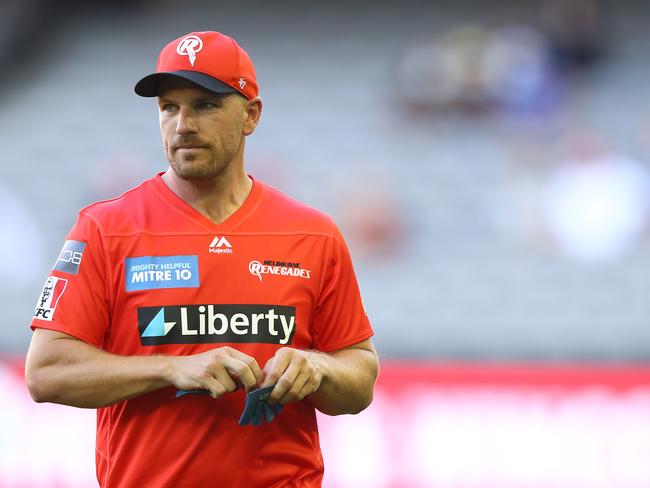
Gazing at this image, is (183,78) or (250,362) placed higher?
(183,78)

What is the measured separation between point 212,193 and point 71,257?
0.44m

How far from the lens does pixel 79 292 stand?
2.99 meters

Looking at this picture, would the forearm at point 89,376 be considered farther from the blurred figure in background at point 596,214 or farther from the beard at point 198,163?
the blurred figure in background at point 596,214

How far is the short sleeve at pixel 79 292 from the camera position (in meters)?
2.97

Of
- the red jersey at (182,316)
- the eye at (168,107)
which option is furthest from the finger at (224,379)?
the eye at (168,107)

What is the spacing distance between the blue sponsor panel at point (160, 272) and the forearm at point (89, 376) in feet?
0.71

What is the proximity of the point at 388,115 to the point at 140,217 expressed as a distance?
28.0 feet

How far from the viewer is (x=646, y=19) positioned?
12227 mm

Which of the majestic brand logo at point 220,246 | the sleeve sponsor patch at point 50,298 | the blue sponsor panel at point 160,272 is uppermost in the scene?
the majestic brand logo at point 220,246

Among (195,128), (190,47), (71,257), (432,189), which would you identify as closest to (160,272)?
(71,257)

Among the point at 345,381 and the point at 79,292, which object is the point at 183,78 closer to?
the point at 79,292

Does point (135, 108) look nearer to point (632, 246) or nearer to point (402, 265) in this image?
point (402, 265)

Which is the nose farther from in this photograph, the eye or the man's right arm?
the man's right arm

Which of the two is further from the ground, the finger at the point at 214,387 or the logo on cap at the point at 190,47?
the logo on cap at the point at 190,47
